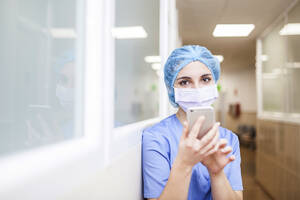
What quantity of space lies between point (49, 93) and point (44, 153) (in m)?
0.12

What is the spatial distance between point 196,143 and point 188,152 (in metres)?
0.05

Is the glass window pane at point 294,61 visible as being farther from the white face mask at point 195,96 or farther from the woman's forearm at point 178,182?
the woman's forearm at point 178,182

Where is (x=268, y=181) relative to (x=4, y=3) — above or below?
below

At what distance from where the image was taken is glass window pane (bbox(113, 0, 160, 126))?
0.91m

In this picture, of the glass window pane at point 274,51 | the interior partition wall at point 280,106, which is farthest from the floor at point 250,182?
the glass window pane at point 274,51

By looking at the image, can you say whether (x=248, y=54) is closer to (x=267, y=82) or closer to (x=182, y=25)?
(x=267, y=82)

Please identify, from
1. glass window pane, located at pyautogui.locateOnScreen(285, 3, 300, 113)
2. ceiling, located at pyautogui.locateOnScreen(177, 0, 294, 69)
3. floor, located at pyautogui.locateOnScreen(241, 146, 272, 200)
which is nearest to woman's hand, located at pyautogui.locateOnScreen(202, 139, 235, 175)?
glass window pane, located at pyautogui.locateOnScreen(285, 3, 300, 113)

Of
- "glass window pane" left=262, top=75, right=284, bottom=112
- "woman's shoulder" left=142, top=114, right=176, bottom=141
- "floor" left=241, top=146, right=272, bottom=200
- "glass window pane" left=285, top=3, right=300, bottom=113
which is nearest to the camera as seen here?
"woman's shoulder" left=142, top=114, right=176, bottom=141

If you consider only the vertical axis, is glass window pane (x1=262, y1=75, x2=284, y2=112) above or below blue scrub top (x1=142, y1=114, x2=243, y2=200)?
above

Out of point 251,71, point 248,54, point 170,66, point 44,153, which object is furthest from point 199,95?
point 251,71

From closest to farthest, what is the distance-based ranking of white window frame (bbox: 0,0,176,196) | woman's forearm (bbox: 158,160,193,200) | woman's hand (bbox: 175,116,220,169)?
white window frame (bbox: 0,0,176,196) → woman's hand (bbox: 175,116,220,169) → woman's forearm (bbox: 158,160,193,200)

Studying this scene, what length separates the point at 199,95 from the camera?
129 centimetres

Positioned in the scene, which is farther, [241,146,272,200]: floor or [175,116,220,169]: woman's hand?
[241,146,272,200]: floor

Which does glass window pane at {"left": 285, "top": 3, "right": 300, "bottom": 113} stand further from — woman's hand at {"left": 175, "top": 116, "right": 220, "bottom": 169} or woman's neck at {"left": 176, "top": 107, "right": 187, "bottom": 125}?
woman's hand at {"left": 175, "top": 116, "right": 220, "bottom": 169}
